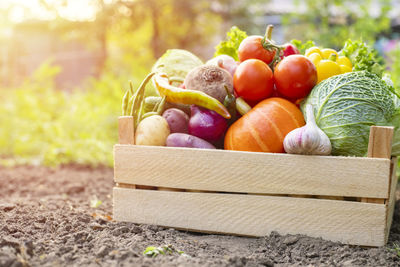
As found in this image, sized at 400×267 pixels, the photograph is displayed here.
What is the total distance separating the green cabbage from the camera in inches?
90.1

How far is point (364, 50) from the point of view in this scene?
2850 millimetres

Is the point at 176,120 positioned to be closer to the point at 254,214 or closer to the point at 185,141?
the point at 185,141

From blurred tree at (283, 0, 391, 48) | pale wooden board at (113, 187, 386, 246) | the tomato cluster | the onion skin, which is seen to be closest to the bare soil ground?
pale wooden board at (113, 187, 386, 246)

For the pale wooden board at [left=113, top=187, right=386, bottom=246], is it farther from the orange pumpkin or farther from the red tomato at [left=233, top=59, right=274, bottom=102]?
the red tomato at [left=233, top=59, right=274, bottom=102]

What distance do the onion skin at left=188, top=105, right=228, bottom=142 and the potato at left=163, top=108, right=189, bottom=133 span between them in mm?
60

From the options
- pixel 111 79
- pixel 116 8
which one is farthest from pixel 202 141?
pixel 116 8

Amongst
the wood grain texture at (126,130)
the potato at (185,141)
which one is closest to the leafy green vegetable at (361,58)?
the potato at (185,141)

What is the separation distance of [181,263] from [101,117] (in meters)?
4.37

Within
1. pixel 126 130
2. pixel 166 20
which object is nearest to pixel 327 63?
pixel 126 130

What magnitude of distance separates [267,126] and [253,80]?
31 cm

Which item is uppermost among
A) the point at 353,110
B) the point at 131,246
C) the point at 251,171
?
the point at 353,110

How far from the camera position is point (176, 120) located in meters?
2.66

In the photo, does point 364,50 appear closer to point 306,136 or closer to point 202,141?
point 306,136

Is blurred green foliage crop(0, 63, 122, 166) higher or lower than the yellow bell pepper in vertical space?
lower
